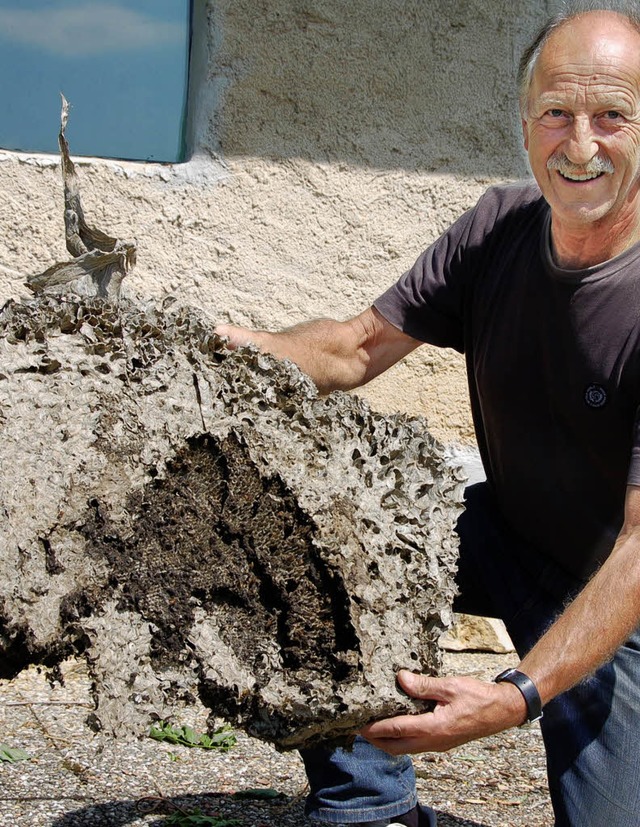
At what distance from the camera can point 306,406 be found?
1.81 metres

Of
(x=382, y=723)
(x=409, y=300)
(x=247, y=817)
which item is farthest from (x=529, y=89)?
(x=247, y=817)

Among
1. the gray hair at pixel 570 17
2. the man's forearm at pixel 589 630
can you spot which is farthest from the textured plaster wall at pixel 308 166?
the man's forearm at pixel 589 630

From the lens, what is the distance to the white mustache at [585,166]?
1.97 meters

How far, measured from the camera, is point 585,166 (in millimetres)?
1973

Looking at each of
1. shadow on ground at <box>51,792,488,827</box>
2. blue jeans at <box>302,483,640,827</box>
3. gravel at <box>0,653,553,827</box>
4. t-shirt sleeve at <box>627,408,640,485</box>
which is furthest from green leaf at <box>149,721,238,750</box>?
t-shirt sleeve at <box>627,408,640,485</box>

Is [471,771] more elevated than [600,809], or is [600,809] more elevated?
[600,809]

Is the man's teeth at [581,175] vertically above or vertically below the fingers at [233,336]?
above

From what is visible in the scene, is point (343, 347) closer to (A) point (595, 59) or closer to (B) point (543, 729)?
(A) point (595, 59)

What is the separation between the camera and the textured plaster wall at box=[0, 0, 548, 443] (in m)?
3.24

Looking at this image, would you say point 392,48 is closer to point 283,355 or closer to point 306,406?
point 283,355

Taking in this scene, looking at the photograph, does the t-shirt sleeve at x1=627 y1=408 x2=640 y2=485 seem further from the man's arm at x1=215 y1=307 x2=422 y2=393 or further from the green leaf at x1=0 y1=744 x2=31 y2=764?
the green leaf at x1=0 y1=744 x2=31 y2=764

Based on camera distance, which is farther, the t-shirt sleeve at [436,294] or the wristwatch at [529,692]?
the t-shirt sleeve at [436,294]

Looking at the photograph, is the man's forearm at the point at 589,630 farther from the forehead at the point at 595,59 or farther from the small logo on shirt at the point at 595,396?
the forehead at the point at 595,59

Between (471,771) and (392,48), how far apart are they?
2250 millimetres
